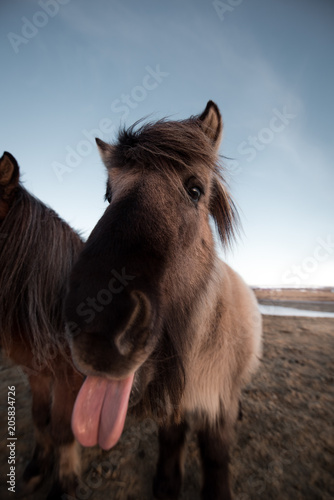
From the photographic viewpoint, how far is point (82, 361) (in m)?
0.93

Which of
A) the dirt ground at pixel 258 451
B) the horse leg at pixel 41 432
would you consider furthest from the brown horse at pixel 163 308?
the horse leg at pixel 41 432

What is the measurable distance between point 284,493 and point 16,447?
3.00 m

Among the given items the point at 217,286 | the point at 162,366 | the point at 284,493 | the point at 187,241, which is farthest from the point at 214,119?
the point at 284,493

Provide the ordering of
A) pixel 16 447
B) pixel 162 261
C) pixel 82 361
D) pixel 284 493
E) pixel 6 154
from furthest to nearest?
pixel 16 447, pixel 284 493, pixel 6 154, pixel 162 261, pixel 82 361

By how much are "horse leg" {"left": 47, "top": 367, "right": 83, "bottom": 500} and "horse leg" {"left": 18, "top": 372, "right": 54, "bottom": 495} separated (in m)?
0.35

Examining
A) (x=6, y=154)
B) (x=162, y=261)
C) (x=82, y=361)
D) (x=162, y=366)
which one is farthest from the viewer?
(x=6, y=154)

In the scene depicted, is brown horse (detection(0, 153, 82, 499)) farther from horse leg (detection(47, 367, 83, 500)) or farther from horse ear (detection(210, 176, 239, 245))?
horse ear (detection(210, 176, 239, 245))

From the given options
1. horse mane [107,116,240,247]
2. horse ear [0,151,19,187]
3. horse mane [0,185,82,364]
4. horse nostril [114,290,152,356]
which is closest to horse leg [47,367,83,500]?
horse mane [0,185,82,364]

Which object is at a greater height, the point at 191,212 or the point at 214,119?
the point at 214,119

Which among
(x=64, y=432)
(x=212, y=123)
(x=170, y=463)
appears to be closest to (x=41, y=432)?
(x=64, y=432)

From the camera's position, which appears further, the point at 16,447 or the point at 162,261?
the point at 16,447

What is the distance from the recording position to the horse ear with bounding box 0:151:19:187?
6.10 feet

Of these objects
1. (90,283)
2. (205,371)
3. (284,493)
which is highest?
(90,283)

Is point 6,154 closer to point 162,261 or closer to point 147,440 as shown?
point 162,261
